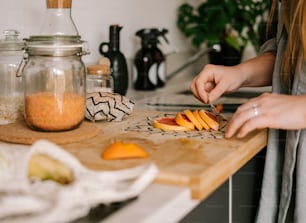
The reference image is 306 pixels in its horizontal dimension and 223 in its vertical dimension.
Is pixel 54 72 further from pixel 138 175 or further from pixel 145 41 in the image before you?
pixel 145 41

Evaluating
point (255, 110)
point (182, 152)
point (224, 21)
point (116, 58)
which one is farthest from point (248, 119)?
point (224, 21)

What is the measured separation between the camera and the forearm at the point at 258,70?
1.35 meters

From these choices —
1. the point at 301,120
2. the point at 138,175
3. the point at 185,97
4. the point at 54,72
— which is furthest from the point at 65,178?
the point at 185,97

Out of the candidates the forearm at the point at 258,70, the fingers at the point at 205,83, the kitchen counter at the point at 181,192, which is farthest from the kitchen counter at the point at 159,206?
the forearm at the point at 258,70

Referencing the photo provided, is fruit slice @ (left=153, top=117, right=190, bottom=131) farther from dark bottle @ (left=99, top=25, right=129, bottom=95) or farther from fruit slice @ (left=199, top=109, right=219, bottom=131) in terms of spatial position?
dark bottle @ (left=99, top=25, right=129, bottom=95)

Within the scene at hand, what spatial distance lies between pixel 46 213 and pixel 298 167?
65 centimetres

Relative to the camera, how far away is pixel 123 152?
0.94 m

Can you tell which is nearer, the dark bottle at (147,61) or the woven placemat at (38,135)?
the woven placemat at (38,135)

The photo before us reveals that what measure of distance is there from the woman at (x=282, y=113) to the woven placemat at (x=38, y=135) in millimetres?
279

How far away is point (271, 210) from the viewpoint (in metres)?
1.24

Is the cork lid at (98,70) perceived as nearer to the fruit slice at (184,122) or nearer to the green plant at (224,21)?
the fruit slice at (184,122)

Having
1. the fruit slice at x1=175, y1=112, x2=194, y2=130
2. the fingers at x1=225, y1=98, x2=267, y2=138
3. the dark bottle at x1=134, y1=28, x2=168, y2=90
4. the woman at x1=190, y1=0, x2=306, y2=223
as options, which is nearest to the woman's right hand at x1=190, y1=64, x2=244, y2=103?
the woman at x1=190, y1=0, x2=306, y2=223

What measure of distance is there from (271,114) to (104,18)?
40.4 inches

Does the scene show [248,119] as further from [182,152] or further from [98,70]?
[98,70]
